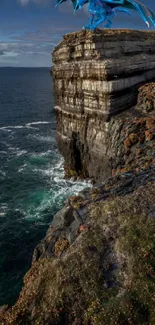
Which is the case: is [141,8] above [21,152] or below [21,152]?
above

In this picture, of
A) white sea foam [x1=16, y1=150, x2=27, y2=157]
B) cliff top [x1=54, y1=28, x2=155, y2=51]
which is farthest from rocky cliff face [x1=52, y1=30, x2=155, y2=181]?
white sea foam [x1=16, y1=150, x2=27, y2=157]

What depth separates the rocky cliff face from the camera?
3169 centimetres

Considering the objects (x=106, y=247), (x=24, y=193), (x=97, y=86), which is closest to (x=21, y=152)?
(x=24, y=193)

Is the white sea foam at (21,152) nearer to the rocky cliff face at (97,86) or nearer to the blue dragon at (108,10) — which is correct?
the rocky cliff face at (97,86)

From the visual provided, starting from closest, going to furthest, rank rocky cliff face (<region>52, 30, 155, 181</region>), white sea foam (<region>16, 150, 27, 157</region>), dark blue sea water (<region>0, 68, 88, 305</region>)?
1. dark blue sea water (<region>0, 68, 88, 305</region>)
2. rocky cliff face (<region>52, 30, 155, 181</region>)
3. white sea foam (<region>16, 150, 27, 157</region>)

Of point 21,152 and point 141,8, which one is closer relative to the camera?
point 141,8

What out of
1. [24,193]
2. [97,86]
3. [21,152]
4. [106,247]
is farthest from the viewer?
[21,152]

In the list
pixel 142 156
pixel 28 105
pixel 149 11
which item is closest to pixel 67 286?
pixel 142 156

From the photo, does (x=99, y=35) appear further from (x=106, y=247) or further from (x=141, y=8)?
(x=106, y=247)

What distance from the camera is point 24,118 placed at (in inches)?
3504

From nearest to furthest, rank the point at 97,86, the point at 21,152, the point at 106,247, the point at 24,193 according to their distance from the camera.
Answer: the point at 106,247
the point at 97,86
the point at 24,193
the point at 21,152

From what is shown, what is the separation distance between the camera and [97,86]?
106 ft

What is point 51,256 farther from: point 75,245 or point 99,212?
point 99,212

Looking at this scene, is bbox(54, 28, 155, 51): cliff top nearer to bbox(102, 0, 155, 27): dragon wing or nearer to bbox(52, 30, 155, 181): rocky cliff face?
bbox(52, 30, 155, 181): rocky cliff face
